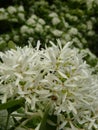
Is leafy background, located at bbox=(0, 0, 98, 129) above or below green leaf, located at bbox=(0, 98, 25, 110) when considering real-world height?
above

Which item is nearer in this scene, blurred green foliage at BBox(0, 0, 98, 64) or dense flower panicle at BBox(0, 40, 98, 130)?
dense flower panicle at BBox(0, 40, 98, 130)

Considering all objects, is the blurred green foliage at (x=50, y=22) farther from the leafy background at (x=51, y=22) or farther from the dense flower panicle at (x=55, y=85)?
the dense flower panicle at (x=55, y=85)

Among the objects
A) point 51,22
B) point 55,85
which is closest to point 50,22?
point 51,22

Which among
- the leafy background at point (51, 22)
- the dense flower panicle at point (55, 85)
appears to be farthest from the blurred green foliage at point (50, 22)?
the dense flower panicle at point (55, 85)

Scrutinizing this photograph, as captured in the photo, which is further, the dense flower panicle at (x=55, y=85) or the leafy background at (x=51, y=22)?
the leafy background at (x=51, y=22)

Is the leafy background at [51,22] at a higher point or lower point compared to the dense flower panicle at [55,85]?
higher

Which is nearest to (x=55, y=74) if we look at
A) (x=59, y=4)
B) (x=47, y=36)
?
(x=47, y=36)

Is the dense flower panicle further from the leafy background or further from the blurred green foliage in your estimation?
the blurred green foliage

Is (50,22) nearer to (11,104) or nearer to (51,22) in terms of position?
(51,22)

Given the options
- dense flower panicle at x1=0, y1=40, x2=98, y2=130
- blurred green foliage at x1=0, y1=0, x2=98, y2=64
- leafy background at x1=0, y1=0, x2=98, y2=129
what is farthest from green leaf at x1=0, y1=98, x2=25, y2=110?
blurred green foliage at x1=0, y1=0, x2=98, y2=64
